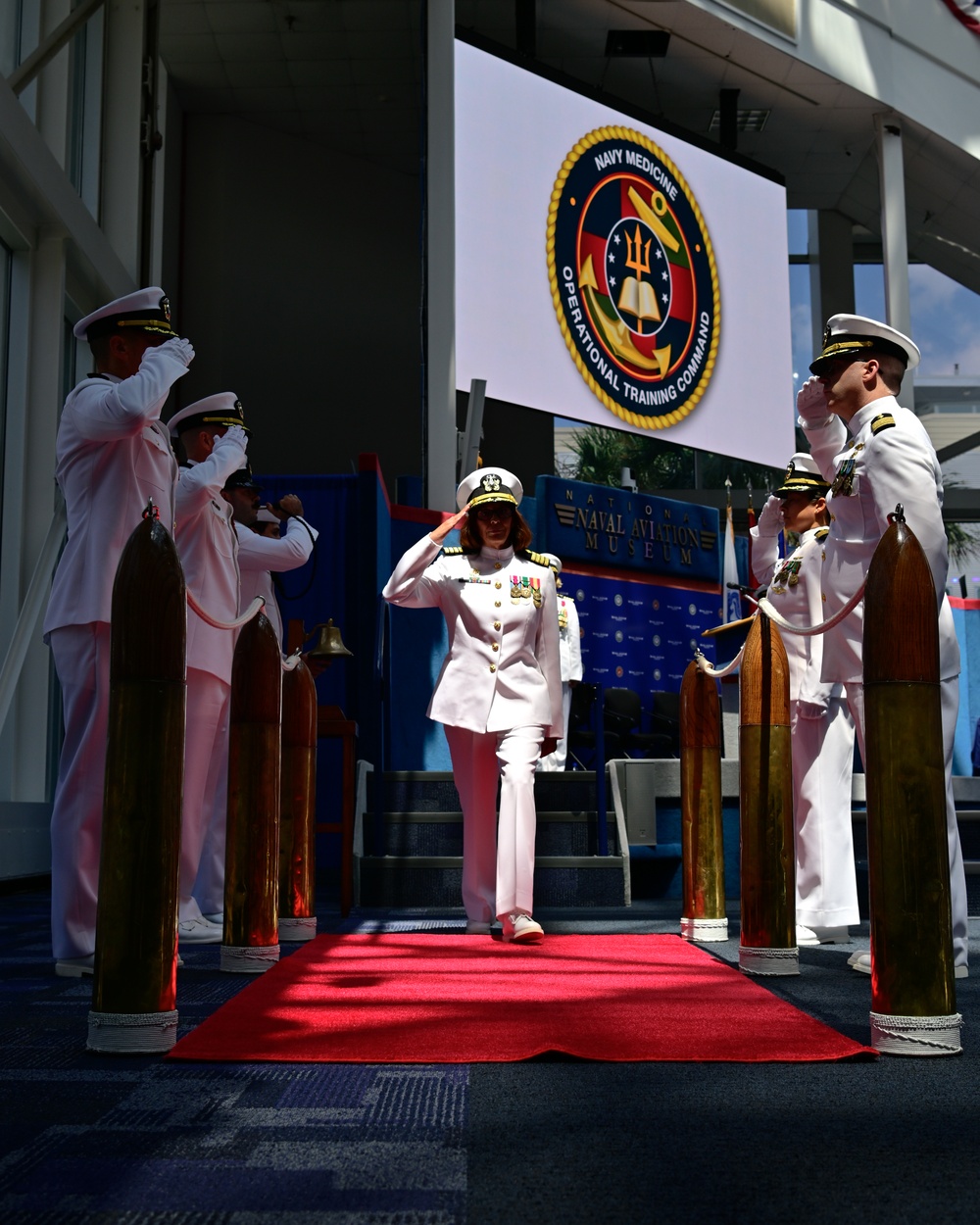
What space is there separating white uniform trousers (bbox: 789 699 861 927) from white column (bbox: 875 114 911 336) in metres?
8.34

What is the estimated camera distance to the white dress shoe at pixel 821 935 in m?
4.61

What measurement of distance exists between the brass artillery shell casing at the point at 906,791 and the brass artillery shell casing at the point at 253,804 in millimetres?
1565

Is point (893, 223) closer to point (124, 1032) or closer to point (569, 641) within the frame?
point (569, 641)

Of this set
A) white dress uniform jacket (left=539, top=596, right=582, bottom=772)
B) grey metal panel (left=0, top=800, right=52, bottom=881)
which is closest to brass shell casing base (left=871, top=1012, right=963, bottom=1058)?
grey metal panel (left=0, top=800, right=52, bottom=881)

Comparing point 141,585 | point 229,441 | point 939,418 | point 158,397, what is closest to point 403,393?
point 939,418

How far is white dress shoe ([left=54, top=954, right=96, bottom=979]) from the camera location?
349 centimetres

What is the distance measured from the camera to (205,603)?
482cm

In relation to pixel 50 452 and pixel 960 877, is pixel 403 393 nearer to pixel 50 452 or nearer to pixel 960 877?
pixel 50 452

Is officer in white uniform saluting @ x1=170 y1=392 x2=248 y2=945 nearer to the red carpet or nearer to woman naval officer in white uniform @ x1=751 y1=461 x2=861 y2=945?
the red carpet

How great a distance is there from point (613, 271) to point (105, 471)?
26.0ft

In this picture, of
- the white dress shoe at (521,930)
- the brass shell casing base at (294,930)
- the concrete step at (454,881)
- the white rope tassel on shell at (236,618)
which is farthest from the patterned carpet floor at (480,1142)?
the concrete step at (454,881)

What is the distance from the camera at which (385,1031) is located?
2.64m

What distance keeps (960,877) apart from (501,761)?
1666mm

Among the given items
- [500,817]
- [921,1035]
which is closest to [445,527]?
[500,817]
